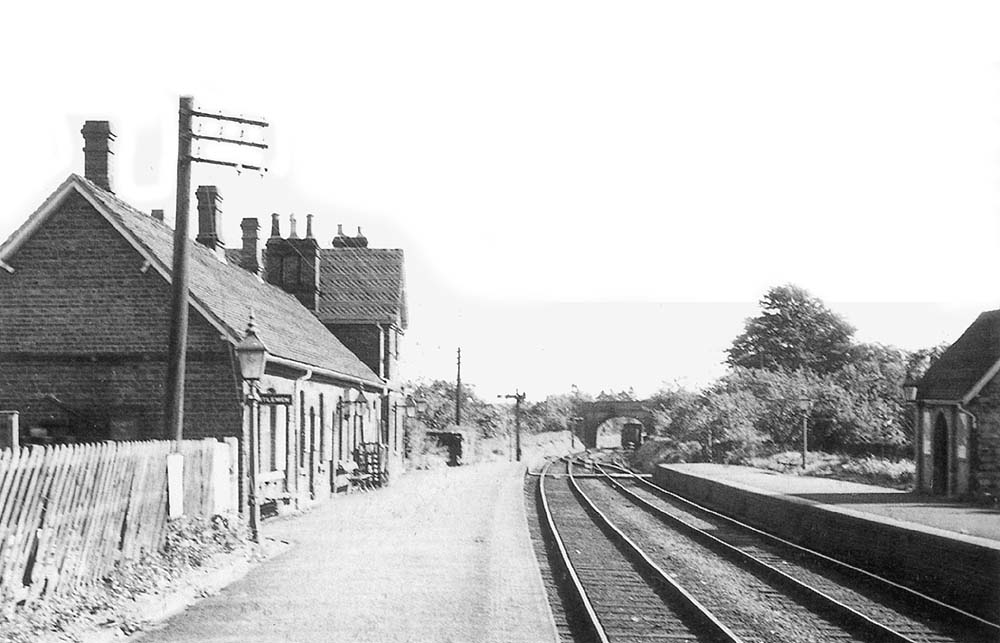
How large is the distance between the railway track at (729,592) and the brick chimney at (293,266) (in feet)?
51.2

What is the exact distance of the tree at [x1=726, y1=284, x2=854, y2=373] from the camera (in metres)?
85.2

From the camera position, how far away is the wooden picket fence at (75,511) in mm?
8664

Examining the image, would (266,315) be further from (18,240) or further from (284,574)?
(284,574)

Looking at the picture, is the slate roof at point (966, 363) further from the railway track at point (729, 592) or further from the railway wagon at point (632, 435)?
the railway wagon at point (632, 435)

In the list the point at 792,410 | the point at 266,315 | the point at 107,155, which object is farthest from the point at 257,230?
the point at 792,410

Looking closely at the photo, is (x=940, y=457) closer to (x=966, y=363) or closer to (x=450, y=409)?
(x=966, y=363)

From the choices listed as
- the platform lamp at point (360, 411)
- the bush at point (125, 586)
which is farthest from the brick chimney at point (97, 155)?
the platform lamp at point (360, 411)

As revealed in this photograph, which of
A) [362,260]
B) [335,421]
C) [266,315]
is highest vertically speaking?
[362,260]

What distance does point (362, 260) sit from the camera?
36594 mm

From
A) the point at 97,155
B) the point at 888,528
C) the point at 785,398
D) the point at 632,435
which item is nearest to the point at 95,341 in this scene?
the point at 97,155

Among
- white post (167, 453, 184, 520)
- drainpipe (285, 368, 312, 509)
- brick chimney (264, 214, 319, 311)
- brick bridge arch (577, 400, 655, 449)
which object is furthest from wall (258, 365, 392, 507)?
brick bridge arch (577, 400, 655, 449)

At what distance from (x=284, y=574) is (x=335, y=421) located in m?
14.0

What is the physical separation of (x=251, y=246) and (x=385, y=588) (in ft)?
64.2

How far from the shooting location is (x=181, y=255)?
14.3 meters
